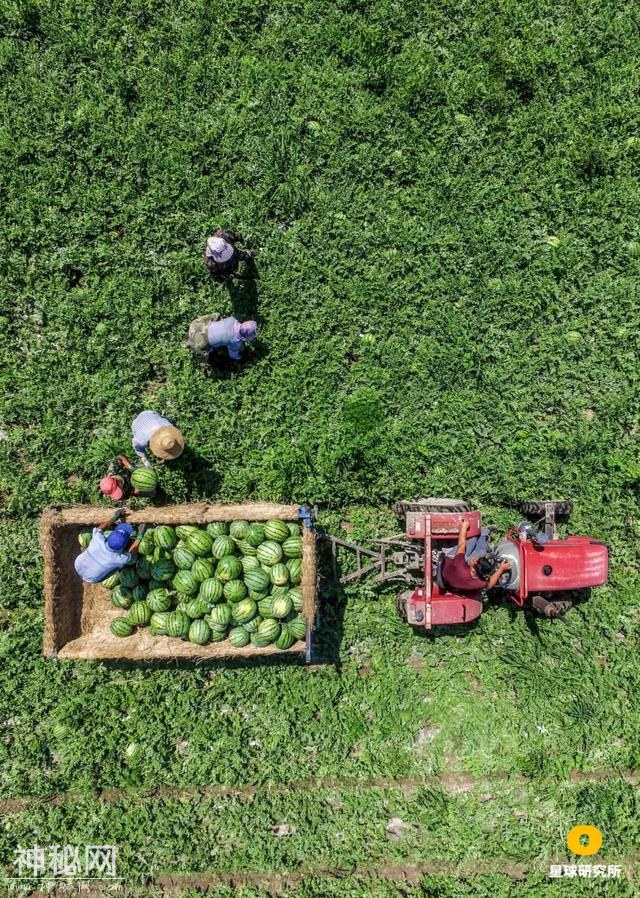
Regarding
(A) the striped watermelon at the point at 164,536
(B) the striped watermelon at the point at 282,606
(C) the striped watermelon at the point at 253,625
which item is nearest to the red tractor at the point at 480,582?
(B) the striped watermelon at the point at 282,606

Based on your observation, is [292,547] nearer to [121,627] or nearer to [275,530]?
[275,530]

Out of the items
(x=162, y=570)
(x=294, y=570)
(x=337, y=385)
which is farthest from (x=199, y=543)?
(x=337, y=385)

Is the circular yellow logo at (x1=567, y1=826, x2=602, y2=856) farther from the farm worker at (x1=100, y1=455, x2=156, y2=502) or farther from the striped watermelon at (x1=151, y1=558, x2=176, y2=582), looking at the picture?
the farm worker at (x1=100, y1=455, x2=156, y2=502)

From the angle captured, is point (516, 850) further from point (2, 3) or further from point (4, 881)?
point (2, 3)

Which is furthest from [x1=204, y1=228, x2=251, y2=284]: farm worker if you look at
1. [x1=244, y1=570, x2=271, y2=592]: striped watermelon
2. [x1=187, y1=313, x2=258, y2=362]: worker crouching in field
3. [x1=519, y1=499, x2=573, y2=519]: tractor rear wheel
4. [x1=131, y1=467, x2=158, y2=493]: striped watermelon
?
[x1=519, y1=499, x2=573, y2=519]: tractor rear wheel

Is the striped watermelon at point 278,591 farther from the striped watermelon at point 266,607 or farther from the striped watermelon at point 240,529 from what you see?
the striped watermelon at point 240,529
